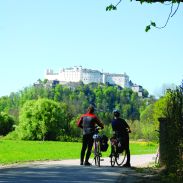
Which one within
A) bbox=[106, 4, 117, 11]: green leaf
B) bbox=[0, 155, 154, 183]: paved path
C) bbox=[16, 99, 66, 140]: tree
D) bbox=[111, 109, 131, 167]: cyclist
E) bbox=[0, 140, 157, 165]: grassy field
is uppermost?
bbox=[16, 99, 66, 140]: tree

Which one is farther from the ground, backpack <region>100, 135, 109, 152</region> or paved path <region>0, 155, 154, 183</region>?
backpack <region>100, 135, 109, 152</region>

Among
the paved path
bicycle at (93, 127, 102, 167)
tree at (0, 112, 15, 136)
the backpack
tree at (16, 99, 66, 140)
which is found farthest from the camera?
tree at (0, 112, 15, 136)

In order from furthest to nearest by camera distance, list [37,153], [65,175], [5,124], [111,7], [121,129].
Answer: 1. [5,124]
2. [37,153]
3. [121,129]
4. [65,175]
5. [111,7]

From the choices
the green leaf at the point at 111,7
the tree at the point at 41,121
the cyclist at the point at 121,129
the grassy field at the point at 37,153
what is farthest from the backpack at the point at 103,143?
the tree at the point at 41,121

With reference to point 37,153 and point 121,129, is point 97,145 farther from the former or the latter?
point 37,153

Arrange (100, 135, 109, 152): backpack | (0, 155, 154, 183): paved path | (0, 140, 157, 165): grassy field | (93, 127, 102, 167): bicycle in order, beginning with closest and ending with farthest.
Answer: (0, 155, 154, 183): paved path → (93, 127, 102, 167): bicycle → (100, 135, 109, 152): backpack → (0, 140, 157, 165): grassy field

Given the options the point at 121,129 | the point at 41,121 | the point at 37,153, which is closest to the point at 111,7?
the point at 121,129

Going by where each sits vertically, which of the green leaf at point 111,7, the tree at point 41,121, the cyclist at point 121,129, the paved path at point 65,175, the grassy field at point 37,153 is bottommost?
the paved path at point 65,175

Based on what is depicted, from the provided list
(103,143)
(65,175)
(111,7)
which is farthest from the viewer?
(103,143)

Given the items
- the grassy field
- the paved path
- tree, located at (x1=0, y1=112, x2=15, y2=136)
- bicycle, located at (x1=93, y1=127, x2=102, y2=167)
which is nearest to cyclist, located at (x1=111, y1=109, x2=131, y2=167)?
bicycle, located at (x1=93, y1=127, x2=102, y2=167)

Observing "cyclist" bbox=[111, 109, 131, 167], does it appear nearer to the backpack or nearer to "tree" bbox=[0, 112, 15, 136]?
the backpack

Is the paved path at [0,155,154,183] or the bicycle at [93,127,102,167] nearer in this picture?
the paved path at [0,155,154,183]

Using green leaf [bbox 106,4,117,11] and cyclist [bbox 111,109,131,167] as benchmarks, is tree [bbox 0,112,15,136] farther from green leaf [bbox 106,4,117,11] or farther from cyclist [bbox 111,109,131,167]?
green leaf [bbox 106,4,117,11]

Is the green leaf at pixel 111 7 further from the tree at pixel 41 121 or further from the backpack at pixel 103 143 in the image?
A: the tree at pixel 41 121
